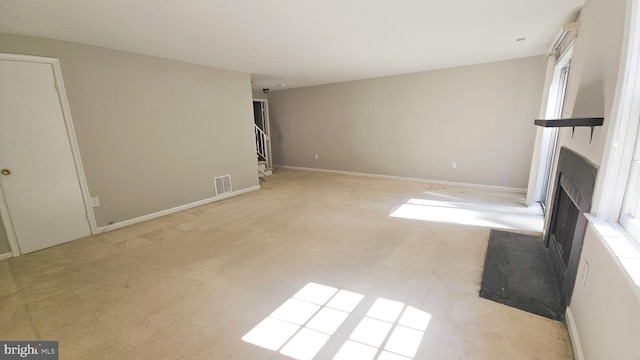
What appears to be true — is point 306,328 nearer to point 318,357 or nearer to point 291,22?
point 318,357

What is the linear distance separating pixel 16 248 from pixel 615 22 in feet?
18.0

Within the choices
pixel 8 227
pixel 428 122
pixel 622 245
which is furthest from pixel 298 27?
pixel 8 227

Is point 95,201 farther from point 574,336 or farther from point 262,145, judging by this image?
point 574,336

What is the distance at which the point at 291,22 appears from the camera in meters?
2.55

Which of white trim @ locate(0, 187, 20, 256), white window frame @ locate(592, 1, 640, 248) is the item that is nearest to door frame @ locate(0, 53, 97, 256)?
white trim @ locate(0, 187, 20, 256)

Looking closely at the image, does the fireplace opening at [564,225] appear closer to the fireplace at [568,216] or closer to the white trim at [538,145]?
the fireplace at [568,216]

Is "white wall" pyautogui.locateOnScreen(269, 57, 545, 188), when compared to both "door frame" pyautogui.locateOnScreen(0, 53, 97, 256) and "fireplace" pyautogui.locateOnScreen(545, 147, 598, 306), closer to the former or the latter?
"fireplace" pyautogui.locateOnScreen(545, 147, 598, 306)

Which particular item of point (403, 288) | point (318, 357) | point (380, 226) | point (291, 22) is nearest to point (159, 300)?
point (318, 357)

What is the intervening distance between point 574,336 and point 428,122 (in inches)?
175

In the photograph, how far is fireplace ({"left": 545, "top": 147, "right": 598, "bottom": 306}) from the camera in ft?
5.35

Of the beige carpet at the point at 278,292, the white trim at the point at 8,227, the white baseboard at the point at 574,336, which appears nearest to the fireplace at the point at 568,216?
the white baseboard at the point at 574,336

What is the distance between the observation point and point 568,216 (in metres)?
2.12

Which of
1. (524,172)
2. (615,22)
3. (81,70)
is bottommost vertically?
(524,172)

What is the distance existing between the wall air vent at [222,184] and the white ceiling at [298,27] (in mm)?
1972
